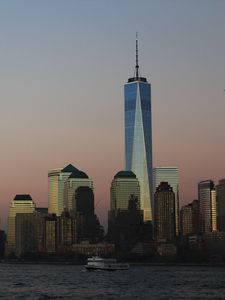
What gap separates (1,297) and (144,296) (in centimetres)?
2295

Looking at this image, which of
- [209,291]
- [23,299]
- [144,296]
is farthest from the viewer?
[209,291]

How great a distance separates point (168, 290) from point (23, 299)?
3365 cm

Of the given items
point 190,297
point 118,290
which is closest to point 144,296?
point 190,297

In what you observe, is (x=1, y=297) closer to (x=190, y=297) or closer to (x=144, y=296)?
(x=144, y=296)

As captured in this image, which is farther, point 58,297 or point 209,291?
point 209,291

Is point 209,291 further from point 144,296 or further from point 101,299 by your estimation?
point 101,299

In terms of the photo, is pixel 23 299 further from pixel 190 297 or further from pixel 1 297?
pixel 190 297

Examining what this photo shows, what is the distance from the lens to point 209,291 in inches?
4946

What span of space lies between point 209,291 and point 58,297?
29101 mm

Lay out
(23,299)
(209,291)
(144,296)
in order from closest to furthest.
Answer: (23,299) < (144,296) < (209,291)

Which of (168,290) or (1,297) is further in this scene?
(168,290)

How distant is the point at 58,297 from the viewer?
112 m

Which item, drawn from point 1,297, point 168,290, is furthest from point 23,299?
point 168,290

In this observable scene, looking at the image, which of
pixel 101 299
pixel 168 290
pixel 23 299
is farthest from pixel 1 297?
pixel 168 290
